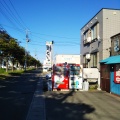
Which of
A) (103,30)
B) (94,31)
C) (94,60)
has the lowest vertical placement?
(94,60)

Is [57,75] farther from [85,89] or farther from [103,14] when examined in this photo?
[103,14]

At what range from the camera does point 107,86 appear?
19984mm

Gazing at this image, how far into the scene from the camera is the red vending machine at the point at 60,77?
20902 millimetres

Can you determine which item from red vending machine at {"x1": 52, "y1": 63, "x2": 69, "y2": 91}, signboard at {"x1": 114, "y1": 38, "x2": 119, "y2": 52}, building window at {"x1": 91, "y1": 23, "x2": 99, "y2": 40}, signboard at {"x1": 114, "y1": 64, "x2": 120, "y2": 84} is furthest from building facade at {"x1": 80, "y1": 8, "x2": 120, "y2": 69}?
signboard at {"x1": 114, "y1": 64, "x2": 120, "y2": 84}

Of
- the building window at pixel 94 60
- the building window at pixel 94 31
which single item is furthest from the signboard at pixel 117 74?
the building window at pixel 94 60

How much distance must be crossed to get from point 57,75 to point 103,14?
775cm

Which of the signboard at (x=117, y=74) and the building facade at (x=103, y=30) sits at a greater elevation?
the building facade at (x=103, y=30)

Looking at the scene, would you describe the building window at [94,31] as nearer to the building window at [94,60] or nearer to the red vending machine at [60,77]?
the building window at [94,60]

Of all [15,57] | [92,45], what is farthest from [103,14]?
[15,57]

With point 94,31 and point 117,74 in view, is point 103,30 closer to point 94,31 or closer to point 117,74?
point 94,31

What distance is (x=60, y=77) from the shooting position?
69.1ft

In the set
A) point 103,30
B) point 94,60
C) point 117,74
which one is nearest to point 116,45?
point 117,74

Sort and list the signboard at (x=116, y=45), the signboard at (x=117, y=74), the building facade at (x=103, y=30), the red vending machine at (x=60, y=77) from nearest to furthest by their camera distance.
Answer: the signboard at (x=117, y=74), the signboard at (x=116, y=45), the red vending machine at (x=60, y=77), the building facade at (x=103, y=30)

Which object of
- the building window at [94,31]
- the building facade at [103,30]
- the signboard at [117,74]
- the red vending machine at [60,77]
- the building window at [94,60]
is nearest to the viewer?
the signboard at [117,74]
